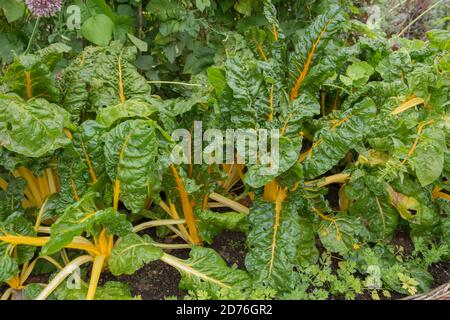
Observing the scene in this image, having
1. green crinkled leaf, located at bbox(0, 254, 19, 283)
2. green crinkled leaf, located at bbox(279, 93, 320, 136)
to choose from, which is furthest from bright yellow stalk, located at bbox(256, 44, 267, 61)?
green crinkled leaf, located at bbox(0, 254, 19, 283)

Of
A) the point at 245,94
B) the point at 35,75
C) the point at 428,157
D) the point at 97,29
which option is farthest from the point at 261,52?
the point at 35,75

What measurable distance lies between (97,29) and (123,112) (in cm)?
40

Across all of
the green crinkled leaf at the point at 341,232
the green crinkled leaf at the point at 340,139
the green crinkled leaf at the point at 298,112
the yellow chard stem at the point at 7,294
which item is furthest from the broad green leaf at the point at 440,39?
the yellow chard stem at the point at 7,294

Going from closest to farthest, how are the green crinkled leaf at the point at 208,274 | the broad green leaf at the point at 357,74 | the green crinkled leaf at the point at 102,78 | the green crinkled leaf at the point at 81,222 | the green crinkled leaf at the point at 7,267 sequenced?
the green crinkled leaf at the point at 81,222 → the green crinkled leaf at the point at 7,267 → the green crinkled leaf at the point at 208,274 → the green crinkled leaf at the point at 102,78 → the broad green leaf at the point at 357,74

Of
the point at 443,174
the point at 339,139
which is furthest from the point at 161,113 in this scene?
the point at 443,174

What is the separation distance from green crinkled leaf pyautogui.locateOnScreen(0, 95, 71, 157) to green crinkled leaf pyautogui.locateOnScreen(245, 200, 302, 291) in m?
0.68

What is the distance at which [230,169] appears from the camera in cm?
184

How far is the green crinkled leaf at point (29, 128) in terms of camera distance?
1344mm

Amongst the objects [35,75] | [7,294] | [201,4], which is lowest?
[7,294]

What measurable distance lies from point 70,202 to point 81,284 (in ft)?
0.87

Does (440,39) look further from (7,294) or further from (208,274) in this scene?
(7,294)

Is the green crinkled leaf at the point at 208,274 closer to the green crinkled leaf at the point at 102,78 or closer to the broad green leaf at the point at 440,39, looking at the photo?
the green crinkled leaf at the point at 102,78

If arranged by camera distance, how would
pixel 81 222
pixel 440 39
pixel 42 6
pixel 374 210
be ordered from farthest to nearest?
pixel 440 39 < pixel 374 210 < pixel 42 6 < pixel 81 222

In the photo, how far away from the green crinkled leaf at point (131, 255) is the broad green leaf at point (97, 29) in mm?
701
